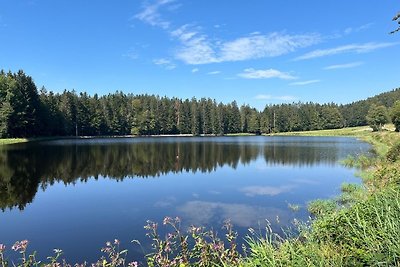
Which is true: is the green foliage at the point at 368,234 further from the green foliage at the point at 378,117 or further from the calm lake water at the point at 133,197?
the green foliage at the point at 378,117

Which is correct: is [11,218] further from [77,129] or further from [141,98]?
[141,98]

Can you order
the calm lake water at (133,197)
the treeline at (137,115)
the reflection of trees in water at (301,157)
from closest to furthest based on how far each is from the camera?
the calm lake water at (133,197), the reflection of trees in water at (301,157), the treeline at (137,115)

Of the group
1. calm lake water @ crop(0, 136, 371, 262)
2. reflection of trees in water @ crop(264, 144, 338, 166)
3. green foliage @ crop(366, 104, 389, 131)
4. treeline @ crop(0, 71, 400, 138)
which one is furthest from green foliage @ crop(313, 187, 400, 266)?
green foliage @ crop(366, 104, 389, 131)

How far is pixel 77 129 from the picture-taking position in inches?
5256

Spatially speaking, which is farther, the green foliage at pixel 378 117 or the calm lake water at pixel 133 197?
the green foliage at pixel 378 117

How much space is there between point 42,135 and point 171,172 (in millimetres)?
85926

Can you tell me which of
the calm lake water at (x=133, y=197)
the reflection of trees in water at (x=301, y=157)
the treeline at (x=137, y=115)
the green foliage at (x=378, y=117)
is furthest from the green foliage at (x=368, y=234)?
the green foliage at (x=378, y=117)

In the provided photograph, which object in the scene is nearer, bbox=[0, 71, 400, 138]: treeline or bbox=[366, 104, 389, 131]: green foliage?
bbox=[0, 71, 400, 138]: treeline

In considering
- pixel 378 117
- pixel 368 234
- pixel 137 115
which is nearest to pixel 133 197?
pixel 368 234

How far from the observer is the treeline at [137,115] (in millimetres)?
95625

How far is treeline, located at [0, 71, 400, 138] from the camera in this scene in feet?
314

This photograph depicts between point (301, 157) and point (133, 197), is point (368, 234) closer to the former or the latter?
point (133, 197)

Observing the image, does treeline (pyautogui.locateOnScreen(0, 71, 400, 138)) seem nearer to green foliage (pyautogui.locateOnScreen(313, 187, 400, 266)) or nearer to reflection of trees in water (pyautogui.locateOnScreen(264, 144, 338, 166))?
reflection of trees in water (pyautogui.locateOnScreen(264, 144, 338, 166))

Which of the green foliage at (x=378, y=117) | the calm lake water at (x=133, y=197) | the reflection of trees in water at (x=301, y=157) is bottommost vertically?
the calm lake water at (x=133, y=197)
